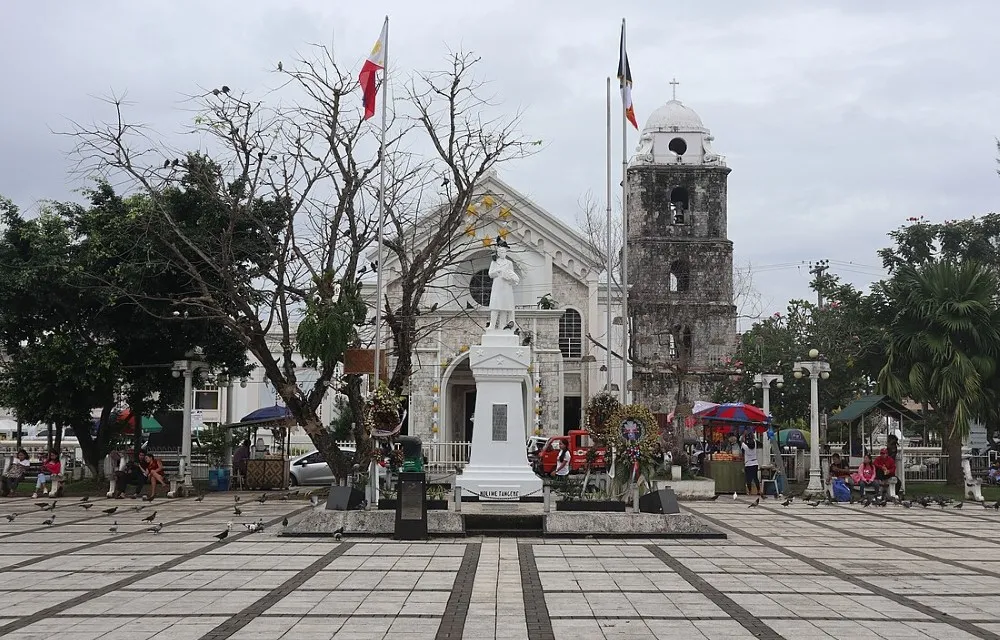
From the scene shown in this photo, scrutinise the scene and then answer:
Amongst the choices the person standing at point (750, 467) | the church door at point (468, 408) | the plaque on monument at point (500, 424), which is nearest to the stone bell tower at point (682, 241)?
the church door at point (468, 408)

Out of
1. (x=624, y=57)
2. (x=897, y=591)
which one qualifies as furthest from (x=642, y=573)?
(x=624, y=57)

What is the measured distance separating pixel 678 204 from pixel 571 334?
38.8 feet

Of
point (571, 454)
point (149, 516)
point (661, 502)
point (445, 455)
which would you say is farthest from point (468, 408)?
point (661, 502)

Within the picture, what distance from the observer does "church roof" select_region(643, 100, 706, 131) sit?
48188 mm

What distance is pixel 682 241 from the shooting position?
46.6m

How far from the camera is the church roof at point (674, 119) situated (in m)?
48.2

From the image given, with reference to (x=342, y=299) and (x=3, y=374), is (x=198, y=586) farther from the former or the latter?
(x=3, y=374)

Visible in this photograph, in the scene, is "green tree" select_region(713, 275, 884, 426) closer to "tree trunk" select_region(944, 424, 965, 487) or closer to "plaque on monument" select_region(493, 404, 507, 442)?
"tree trunk" select_region(944, 424, 965, 487)

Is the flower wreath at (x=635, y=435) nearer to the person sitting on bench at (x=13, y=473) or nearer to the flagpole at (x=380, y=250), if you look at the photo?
the flagpole at (x=380, y=250)

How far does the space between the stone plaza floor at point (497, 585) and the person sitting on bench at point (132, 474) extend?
597cm

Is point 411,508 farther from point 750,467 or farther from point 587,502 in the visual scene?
point 750,467

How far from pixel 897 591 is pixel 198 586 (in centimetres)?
729

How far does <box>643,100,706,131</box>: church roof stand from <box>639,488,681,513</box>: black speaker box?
33.0m

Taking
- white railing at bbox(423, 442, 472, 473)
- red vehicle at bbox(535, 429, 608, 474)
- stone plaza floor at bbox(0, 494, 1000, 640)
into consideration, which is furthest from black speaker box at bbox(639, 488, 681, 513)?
white railing at bbox(423, 442, 472, 473)
